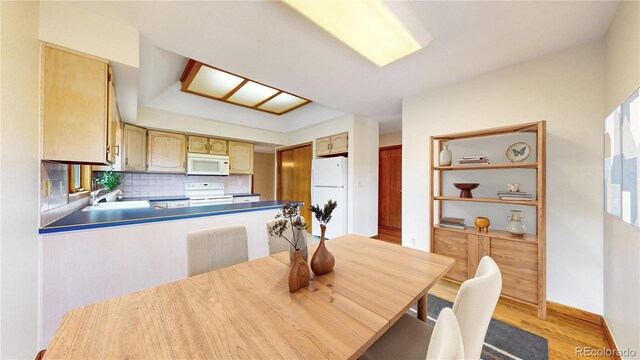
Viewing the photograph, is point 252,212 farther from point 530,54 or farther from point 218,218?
point 530,54

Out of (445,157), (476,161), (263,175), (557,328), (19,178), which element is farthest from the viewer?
(263,175)

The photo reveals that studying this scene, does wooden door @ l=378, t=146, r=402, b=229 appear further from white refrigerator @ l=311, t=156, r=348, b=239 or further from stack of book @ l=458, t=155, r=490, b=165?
stack of book @ l=458, t=155, r=490, b=165

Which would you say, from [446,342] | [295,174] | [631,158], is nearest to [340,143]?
[295,174]

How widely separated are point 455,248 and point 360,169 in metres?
1.98

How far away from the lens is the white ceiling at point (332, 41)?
56.1 inches

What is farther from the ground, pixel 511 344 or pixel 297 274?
pixel 297 274

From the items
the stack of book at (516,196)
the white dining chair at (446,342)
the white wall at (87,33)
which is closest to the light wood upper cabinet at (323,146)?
the stack of book at (516,196)

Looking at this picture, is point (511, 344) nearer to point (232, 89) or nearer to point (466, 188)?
point (466, 188)

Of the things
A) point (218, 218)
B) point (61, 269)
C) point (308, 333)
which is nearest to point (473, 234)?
point (308, 333)

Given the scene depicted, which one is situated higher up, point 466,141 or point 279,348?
point 466,141

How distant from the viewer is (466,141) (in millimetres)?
2445

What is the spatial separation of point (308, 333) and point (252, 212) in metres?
1.81

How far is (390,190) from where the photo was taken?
5078 millimetres

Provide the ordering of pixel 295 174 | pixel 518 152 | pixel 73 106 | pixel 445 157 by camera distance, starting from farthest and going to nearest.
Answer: pixel 295 174, pixel 445 157, pixel 518 152, pixel 73 106
